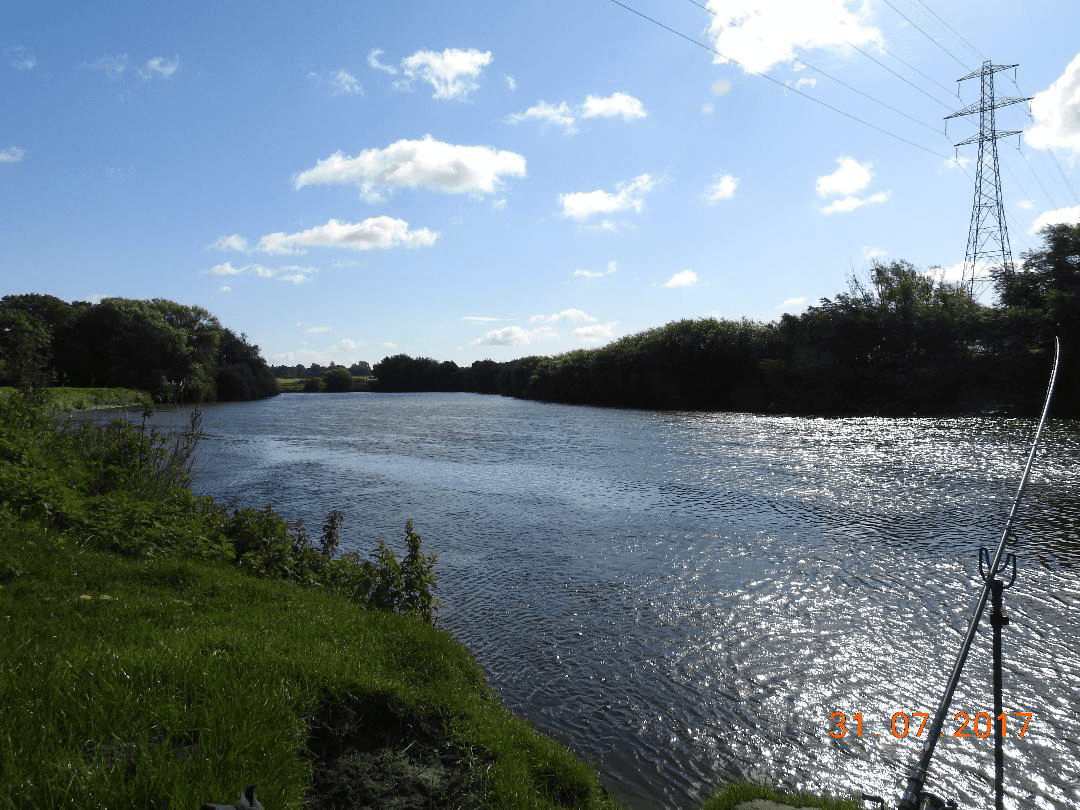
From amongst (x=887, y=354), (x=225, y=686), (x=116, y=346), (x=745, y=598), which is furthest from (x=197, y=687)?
(x=116, y=346)

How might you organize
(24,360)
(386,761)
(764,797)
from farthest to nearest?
(24,360)
(764,797)
(386,761)

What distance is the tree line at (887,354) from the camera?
3897cm

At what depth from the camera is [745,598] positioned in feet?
34.9

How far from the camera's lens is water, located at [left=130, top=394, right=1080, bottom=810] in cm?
636

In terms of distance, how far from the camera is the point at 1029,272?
4156 cm

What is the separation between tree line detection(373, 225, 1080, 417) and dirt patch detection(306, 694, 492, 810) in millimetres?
35796

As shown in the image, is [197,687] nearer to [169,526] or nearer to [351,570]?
[351,570]

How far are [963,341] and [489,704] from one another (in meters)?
49.7

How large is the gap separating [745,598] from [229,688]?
8465 mm

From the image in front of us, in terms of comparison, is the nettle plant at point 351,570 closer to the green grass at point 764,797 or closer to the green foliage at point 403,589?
the green foliage at point 403,589

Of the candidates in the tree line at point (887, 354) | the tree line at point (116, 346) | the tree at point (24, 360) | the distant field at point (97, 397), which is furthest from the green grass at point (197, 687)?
the tree line at point (116, 346)
